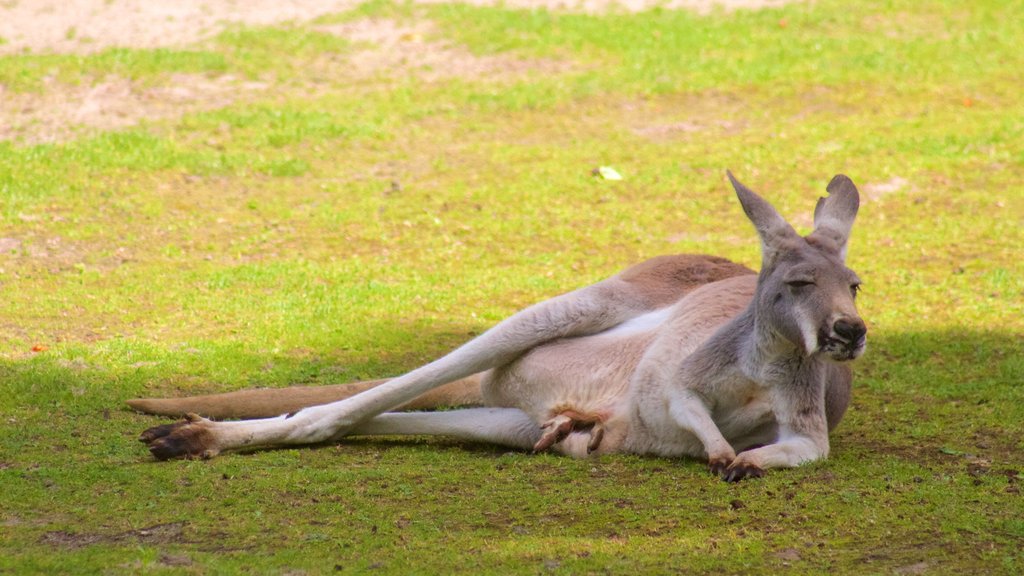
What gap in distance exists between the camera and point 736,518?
406 centimetres

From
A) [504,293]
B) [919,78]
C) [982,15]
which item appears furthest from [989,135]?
[504,293]

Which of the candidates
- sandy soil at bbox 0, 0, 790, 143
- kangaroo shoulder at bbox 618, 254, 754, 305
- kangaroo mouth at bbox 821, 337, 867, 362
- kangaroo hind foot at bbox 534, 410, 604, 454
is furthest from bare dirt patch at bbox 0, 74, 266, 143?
kangaroo mouth at bbox 821, 337, 867, 362

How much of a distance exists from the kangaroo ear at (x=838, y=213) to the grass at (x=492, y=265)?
32.6 inches

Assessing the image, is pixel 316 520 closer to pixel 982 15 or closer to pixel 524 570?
pixel 524 570

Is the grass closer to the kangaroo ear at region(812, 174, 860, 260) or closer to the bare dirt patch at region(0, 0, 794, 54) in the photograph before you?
the bare dirt patch at region(0, 0, 794, 54)

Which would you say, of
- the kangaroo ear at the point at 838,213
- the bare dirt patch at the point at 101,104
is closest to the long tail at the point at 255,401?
the kangaroo ear at the point at 838,213

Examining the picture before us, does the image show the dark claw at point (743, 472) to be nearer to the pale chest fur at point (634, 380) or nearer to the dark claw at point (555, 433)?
the pale chest fur at point (634, 380)

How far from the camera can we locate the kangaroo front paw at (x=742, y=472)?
174 inches

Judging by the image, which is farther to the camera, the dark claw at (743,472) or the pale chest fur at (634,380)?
the pale chest fur at (634,380)

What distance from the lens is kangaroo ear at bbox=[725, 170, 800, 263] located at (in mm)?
4512

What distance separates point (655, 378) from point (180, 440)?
5.97 feet

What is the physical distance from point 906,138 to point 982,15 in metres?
4.31

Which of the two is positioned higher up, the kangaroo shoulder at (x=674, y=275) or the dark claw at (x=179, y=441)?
the kangaroo shoulder at (x=674, y=275)

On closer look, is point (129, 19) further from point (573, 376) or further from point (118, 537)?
point (118, 537)
